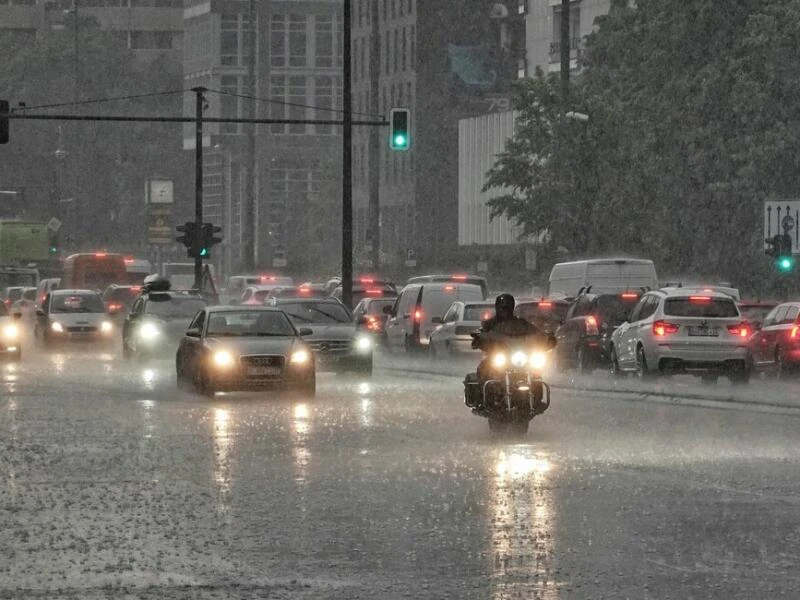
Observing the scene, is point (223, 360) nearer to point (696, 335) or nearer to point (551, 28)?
point (696, 335)

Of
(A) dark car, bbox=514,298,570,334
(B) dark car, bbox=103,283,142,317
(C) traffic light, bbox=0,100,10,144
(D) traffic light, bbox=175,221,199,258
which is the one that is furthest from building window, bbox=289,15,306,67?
(A) dark car, bbox=514,298,570,334

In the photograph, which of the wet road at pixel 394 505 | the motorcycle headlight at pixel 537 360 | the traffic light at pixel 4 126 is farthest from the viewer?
the traffic light at pixel 4 126

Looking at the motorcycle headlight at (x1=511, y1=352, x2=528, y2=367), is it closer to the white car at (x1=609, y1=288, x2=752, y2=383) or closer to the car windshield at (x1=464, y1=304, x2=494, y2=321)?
the white car at (x1=609, y1=288, x2=752, y2=383)

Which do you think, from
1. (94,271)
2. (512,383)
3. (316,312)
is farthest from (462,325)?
(94,271)

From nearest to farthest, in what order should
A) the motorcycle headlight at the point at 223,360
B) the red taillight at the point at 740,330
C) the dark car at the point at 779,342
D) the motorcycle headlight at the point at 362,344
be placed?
the motorcycle headlight at the point at 223,360 → the red taillight at the point at 740,330 → the dark car at the point at 779,342 → the motorcycle headlight at the point at 362,344

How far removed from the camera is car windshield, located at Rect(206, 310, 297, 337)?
34156 millimetres

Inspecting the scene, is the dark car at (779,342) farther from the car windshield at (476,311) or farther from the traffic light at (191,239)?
the traffic light at (191,239)

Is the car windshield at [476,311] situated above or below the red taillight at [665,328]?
below

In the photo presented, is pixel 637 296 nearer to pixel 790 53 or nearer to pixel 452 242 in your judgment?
pixel 790 53

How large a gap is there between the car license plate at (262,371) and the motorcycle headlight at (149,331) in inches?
663

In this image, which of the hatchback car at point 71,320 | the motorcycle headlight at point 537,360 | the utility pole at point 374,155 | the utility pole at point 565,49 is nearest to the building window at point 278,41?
the utility pole at point 374,155

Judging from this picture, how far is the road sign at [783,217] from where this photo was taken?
178 feet

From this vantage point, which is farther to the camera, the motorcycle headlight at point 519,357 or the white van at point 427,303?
the white van at point 427,303

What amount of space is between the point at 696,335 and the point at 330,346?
6.90 meters
